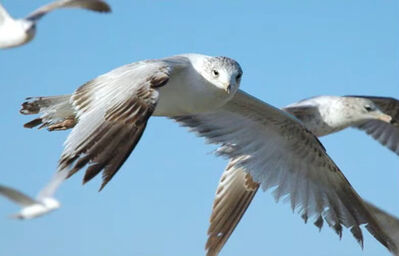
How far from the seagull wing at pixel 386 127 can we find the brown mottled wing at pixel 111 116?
4.26 m

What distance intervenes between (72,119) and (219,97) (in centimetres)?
98

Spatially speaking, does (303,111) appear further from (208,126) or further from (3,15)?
(3,15)

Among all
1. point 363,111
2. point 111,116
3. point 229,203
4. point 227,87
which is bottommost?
point 229,203

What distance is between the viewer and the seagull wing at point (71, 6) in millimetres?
2445

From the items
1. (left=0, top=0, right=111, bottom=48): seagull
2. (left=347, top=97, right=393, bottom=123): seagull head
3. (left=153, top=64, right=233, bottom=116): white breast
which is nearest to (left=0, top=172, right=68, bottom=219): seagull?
(left=0, top=0, right=111, bottom=48): seagull

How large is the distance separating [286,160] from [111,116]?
2403 millimetres

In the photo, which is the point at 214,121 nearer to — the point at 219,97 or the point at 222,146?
the point at 222,146

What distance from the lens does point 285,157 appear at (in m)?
5.98

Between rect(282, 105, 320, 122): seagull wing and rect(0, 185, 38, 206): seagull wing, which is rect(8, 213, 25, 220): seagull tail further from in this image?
rect(282, 105, 320, 122): seagull wing

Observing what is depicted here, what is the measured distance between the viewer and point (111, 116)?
12.7 feet

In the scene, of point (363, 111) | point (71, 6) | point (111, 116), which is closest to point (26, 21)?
point (71, 6)

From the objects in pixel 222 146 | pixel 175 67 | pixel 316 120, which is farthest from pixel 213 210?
pixel 175 67

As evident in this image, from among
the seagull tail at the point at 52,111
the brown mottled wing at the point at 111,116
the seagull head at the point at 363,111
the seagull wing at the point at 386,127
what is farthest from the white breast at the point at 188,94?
the seagull wing at the point at 386,127

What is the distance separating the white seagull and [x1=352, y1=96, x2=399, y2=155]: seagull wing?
7.27 feet
